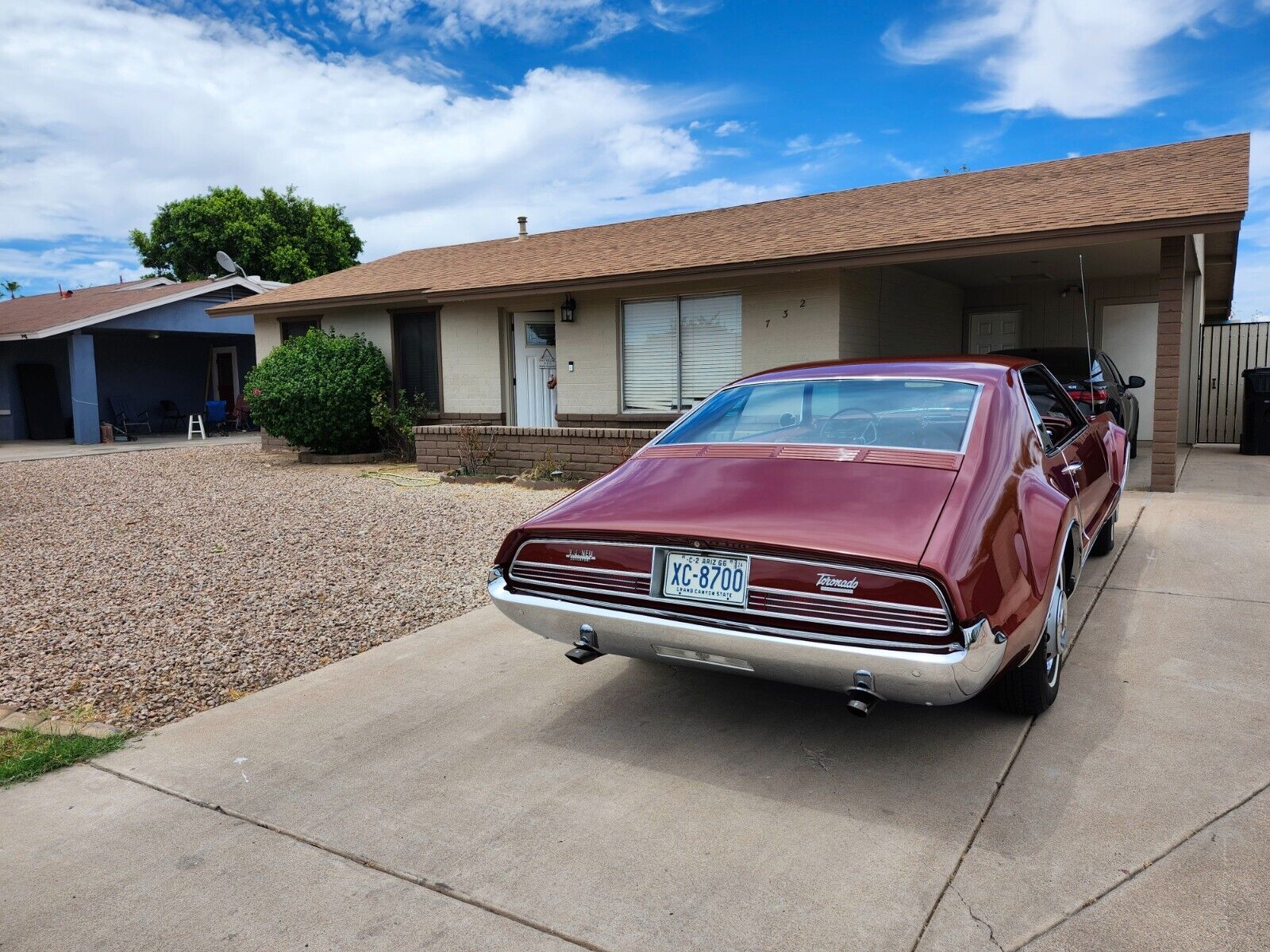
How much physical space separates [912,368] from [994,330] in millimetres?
12507

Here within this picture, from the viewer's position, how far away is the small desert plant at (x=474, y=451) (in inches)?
472

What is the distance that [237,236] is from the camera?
125 feet

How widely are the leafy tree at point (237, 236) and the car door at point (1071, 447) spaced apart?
127 feet

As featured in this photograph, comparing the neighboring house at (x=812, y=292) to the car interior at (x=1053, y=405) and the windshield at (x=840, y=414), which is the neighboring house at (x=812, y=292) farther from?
the windshield at (x=840, y=414)

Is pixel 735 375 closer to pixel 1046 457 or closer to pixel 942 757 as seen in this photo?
pixel 1046 457

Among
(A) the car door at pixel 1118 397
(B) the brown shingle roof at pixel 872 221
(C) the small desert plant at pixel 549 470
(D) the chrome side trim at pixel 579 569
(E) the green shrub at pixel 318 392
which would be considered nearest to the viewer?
(D) the chrome side trim at pixel 579 569

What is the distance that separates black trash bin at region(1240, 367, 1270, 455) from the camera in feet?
40.9

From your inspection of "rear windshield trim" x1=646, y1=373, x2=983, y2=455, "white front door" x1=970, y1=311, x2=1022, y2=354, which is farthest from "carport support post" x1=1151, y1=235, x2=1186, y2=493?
"rear windshield trim" x1=646, y1=373, x2=983, y2=455

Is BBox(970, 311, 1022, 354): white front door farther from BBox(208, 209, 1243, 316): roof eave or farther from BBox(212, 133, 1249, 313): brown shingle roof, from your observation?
BBox(208, 209, 1243, 316): roof eave

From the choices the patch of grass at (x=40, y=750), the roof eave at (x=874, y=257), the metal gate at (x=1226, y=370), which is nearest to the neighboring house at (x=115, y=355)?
the roof eave at (x=874, y=257)

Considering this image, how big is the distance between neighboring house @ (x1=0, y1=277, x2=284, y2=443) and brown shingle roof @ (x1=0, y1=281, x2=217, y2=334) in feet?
0.20

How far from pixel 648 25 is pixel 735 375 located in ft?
23.1

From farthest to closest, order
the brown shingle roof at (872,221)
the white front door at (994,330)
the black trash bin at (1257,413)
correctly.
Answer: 1. the white front door at (994,330)
2. the black trash bin at (1257,413)
3. the brown shingle roof at (872,221)

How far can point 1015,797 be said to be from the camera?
2.97m
